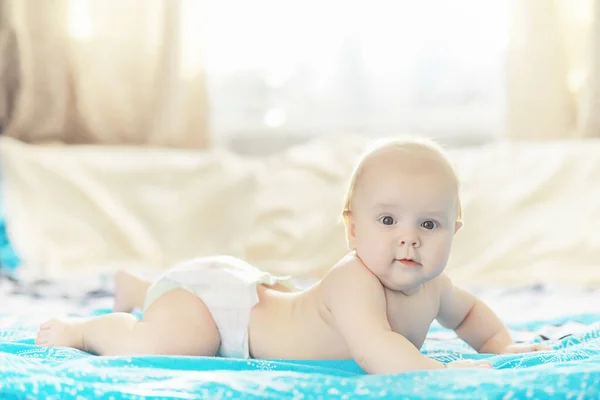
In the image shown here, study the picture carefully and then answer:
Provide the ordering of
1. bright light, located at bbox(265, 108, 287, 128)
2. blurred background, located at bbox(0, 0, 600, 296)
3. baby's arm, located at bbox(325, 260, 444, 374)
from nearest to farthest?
1. baby's arm, located at bbox(325, 260, 444, 374)
2. blurred background, located at bbox(0, 0, 600, 296)
3. bright light, located at bbox(265, 108, 287, 128)

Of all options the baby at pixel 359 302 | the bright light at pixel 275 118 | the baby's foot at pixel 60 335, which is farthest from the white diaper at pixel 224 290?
the bright light at pixel 275 118

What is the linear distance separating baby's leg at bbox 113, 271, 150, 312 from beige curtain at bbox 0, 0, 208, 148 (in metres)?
1.25

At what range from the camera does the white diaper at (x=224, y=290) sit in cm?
120

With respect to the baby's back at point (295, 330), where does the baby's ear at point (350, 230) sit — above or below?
above

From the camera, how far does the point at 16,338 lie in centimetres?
128

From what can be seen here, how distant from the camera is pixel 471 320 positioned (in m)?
1.30

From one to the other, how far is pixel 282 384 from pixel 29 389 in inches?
10.6

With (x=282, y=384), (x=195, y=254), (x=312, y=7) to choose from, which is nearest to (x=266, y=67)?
(x=312, y=7)

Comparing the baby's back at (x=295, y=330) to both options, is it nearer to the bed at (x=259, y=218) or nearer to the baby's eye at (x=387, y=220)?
the baby's eye at (x=387, y=220)

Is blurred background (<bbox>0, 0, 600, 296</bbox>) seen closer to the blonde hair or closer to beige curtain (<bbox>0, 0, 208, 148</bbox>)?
beige curtain (<bbox>0, 0, 208, 148</bbox>)

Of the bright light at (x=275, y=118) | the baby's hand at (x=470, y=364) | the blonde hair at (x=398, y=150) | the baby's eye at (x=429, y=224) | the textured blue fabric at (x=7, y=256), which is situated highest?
the bright light at (x=275, y=118)

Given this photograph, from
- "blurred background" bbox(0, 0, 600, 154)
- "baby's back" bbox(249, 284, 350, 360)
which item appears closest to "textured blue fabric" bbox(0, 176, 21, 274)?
"blurred background" bbox(0, 0, 600, 154)

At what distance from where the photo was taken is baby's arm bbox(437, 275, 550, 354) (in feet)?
4.12

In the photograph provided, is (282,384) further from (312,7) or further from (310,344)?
(312,7)
